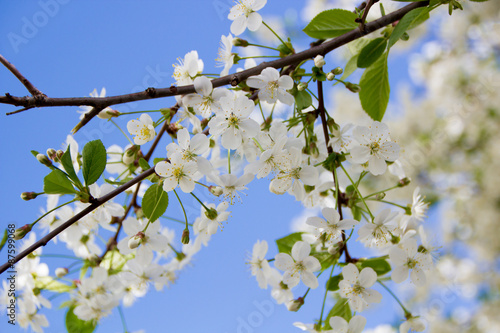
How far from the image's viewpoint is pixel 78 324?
1196 mm

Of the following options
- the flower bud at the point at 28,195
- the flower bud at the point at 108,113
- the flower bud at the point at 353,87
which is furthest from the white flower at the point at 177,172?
the flower bud at the point at 353,87

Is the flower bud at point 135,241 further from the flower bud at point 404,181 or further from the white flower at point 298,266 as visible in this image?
the flower bud at point 404,181

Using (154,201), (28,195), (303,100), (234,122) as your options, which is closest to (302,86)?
(303,100)

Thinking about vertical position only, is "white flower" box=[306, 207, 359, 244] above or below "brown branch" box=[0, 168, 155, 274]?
above

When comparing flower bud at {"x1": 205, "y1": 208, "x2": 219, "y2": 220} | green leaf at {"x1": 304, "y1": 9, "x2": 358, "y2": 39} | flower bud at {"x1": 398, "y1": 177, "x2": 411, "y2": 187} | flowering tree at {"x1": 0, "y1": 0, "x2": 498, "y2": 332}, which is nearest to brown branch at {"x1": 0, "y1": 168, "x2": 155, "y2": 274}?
flowering tree at {"x1": 0, "y1": 0, "x2": 498, "y2": 332}

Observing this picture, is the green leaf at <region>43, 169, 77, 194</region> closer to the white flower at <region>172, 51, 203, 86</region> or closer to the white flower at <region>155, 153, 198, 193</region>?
the white flower at <region>155, 153, 198, 193</region>

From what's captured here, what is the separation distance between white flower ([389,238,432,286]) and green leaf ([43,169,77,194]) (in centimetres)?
68

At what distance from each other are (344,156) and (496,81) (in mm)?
4083

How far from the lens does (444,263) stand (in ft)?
16.1

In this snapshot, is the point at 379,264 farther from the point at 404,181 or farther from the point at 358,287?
the point at 404,181

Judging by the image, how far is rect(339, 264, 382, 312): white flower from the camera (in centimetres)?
91

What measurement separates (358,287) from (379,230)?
13 centimetres

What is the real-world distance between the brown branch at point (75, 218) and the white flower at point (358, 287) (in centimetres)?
48

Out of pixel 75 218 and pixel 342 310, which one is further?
pixel 342 310
